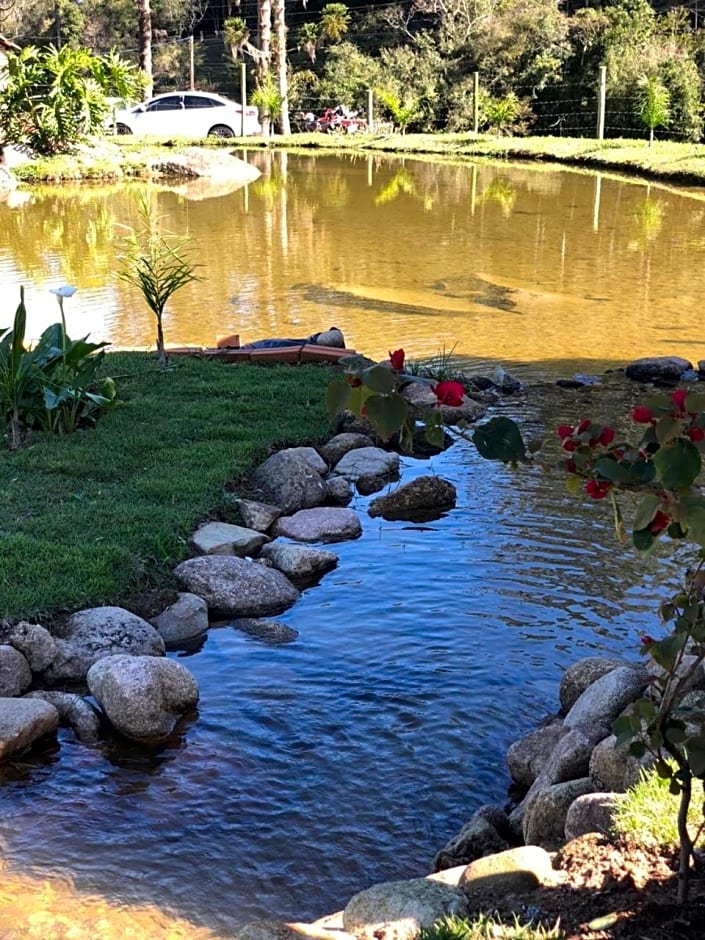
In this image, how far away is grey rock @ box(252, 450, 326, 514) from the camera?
6.58m

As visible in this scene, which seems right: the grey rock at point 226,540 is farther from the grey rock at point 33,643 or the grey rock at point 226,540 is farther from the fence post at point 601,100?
the fence post at point 601,100

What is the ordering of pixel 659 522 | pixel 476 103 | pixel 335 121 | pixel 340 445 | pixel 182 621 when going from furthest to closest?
pixel 335 121 < pixel 476 103 < pixel 340 445 < pixel 182 621 < pixel 659 522

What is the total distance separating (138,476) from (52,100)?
2282 cm

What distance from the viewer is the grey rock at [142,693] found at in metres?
4.25

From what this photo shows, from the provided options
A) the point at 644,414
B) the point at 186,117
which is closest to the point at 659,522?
the point at 644,414

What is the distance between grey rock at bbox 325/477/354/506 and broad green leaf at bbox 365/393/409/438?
454 cm

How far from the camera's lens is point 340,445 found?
24.3 feet

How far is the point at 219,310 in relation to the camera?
11.7 m

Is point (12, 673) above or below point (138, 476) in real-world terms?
below

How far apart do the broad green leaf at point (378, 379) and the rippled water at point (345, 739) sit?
1.87 m

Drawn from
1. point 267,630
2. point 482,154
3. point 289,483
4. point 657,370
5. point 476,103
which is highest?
point 476,103

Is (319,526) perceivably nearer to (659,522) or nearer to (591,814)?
(591,814)

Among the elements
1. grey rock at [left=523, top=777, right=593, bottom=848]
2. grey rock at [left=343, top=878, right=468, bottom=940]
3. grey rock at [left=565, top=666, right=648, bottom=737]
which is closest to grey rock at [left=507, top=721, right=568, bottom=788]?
grey rock at [left=565, top=666, right=648, bottom=737]

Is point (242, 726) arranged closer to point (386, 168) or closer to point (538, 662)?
point (538, 662)
